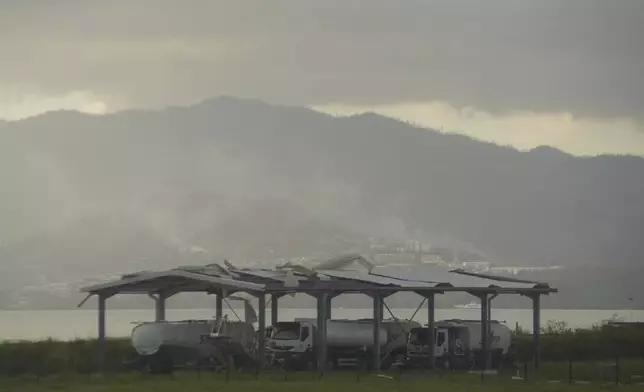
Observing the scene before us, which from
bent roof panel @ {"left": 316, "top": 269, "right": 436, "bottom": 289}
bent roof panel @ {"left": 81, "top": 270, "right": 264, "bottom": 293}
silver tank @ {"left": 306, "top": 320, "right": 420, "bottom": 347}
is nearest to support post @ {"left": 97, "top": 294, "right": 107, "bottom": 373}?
bent roof panel @ {"left": 81, "top": 270, "right": 264, "bottom": 293}

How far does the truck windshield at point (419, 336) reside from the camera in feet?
160

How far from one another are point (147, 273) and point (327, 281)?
5841mm

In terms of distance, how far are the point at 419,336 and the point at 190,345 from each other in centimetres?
825

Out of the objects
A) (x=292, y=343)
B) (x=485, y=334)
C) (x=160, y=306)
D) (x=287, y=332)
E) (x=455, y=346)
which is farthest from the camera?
(x=160, y=306)

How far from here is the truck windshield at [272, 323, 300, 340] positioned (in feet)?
156

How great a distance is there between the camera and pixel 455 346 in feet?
163

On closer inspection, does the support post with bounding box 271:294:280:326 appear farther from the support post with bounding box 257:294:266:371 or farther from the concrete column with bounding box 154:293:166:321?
the support post with bounding box 257:294:266:371

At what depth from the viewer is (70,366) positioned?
151 feet

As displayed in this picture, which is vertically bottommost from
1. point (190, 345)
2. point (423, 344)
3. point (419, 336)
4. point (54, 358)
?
point (54, 358)

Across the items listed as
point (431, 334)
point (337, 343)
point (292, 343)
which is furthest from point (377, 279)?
point (292, 343)

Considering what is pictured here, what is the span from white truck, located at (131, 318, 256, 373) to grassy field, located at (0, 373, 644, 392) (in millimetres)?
3170

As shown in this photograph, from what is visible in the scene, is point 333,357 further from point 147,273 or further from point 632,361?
point 632,361

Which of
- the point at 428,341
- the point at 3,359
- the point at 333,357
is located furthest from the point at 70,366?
the point at 428,341

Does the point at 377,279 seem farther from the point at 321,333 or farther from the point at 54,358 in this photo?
the point at 54,358
